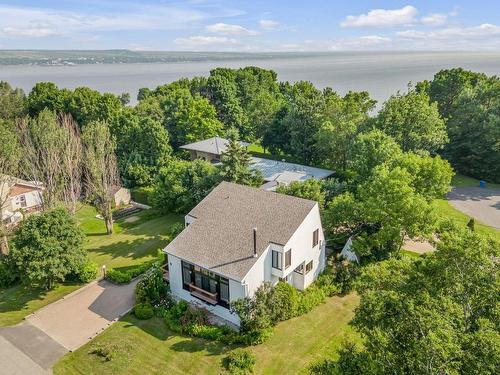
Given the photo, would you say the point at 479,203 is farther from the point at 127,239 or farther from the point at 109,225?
the point at 109,225

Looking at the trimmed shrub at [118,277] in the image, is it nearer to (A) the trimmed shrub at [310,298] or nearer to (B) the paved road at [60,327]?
(B) the paved road at [60,327]

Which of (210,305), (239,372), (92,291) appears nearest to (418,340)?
(239,372)

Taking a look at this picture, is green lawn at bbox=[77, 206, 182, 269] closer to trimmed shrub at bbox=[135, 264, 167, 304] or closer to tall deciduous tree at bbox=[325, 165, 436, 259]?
trimmed shrub at bbox=[135, 264, 167, 304]

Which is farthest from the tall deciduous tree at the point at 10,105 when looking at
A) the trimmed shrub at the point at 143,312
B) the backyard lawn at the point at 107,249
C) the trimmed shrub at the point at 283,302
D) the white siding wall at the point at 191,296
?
the trimmed shrub at the point at 283,302

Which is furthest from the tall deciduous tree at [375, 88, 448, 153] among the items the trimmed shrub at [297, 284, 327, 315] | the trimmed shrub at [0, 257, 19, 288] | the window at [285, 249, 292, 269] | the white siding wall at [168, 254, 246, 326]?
Result: the trimmed shrub at [0, 257, 19, 288]

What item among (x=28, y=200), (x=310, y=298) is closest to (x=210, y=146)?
(x=28, y=200)
